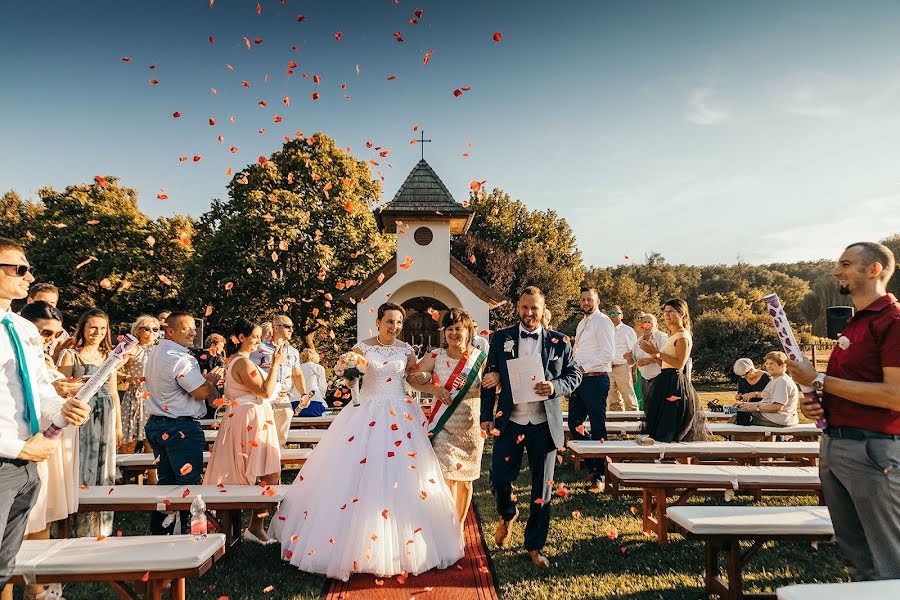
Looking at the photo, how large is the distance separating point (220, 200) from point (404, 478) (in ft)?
84.2

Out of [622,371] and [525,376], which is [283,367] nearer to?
[525,376]

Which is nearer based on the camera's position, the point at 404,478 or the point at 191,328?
the point at 404,478

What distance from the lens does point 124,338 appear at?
10.3 ft

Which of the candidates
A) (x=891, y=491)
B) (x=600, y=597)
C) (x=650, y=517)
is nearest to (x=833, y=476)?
(x=891, y=491)

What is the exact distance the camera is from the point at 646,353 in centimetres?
846

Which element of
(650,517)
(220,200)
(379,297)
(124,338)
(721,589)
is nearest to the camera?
(124,338)

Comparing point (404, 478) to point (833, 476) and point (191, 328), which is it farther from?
point (833, 476)

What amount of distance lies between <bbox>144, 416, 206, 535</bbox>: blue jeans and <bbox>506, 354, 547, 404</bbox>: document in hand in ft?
10.2

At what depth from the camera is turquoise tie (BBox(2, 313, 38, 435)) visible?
2949mm

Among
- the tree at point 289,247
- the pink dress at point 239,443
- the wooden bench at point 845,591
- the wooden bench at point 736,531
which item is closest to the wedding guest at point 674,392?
the wooden bench at point 736,531

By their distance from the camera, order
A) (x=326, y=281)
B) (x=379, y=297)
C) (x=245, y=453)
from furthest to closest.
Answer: (x=326, y=281)
(x=379, y=297)
(x=245, y=453)

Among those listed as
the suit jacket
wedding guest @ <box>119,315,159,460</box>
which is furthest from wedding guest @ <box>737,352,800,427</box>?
wedding guest @ <box>119,315,159,460</box>

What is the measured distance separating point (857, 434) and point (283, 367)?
24.0 feet

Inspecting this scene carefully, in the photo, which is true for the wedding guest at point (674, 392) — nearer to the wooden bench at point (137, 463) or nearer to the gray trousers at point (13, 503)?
the wooden bench at point (137, 463)
